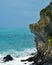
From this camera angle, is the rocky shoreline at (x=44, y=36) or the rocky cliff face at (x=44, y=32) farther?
the rocky cliff face at (x=44, y=32)

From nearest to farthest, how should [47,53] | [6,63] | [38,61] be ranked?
[47,53]
[38,61]
[6,63]

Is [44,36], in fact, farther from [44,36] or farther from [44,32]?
[44,32]

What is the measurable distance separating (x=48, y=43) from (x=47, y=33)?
300 centimetres

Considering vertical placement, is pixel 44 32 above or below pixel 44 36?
above

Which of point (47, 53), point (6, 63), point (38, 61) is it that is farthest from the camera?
point (6, 63)

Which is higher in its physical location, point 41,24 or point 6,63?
point 41,24

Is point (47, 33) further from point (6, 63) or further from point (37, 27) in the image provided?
point (6, 63)

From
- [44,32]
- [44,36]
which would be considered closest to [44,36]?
[44,36]

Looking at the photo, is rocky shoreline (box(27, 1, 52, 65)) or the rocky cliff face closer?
rocky shoreline (box(27, 1, 52, 65))

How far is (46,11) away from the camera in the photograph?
2154 inches

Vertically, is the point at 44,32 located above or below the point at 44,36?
above

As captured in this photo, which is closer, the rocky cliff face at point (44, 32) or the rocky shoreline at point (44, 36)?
the rocky shoreline at point (44, 36)

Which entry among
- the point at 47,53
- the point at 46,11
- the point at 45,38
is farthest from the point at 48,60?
the point at 46,11

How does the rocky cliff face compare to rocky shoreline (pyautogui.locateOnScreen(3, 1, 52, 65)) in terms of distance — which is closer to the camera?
rocky shoreline (pyautogui.locateOnScreen(3, 1, 52, 65))
